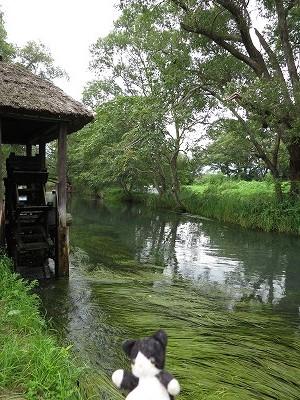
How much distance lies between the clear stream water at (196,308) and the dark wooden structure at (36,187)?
91 cm

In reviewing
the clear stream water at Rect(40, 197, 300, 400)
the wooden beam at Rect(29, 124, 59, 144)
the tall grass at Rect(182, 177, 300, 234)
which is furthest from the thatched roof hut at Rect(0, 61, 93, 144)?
the tall grass at Rect(182, 177, 300, 234)

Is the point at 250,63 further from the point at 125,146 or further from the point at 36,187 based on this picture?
the point at 36,187

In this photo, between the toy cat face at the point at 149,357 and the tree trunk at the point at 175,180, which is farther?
the tree trunk at the point at 175,180

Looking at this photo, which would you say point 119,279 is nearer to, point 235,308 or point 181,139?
point 235,308

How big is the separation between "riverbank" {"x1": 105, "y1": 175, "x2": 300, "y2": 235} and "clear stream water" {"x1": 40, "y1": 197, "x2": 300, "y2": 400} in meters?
2.42

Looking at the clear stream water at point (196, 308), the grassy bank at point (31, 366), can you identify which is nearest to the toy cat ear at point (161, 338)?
the grassy bank at point (31, 366)

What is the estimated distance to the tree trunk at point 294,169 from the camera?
1551 centimetres

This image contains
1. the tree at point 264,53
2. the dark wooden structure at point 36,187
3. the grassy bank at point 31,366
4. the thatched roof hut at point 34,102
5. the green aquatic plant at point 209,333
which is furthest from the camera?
the tree at point 264,53

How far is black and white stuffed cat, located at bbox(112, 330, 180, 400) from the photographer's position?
2008mm

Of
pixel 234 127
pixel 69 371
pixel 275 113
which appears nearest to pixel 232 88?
pixel 275 113

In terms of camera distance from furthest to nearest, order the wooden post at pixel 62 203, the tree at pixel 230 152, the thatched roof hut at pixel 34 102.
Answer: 1. the tree at pixel 230 152
2. the wooden post at pixel 62 203
3. the thatched roof hut at pixel 34 102

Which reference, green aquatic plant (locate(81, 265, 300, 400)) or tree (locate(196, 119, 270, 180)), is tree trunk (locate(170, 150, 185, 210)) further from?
green aquatic plant (locate(81, 265, 300, 400))

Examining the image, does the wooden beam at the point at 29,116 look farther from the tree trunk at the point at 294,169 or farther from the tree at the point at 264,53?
the tree trunk at the point at 294,169

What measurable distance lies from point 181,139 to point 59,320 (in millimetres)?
17848
